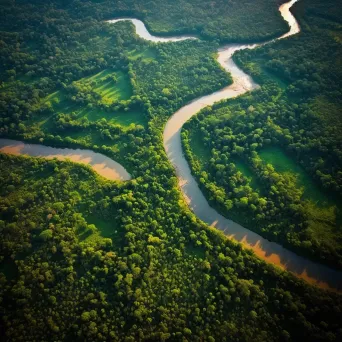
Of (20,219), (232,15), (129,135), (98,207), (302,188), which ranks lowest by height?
(20,219)

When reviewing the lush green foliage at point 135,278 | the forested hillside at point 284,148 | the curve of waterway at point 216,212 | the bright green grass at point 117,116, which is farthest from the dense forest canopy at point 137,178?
the curve of waterway at point 216,212

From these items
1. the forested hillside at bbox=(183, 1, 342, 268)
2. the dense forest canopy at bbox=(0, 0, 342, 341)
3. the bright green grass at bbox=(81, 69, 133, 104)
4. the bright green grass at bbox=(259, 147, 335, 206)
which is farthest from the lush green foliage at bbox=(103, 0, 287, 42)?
the bright green grass at bbox=(259, 147, 335, 206)

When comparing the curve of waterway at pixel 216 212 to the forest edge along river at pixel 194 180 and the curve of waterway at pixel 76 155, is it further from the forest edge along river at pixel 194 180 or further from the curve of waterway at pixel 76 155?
the curve of waterway at pixel 76 155

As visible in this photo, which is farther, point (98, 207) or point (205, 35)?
point (205, 35)

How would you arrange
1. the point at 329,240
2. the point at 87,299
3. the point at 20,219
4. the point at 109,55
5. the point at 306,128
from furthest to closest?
the point at 109,55 < the point at 306,128 < the point at 20,219 < the point at 329,240 < the point at 87,299

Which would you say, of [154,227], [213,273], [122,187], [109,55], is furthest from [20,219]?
[109,55]

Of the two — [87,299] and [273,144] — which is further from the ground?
[273,144]

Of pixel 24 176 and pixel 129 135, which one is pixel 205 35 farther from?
pixel 24 176
